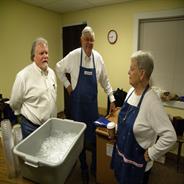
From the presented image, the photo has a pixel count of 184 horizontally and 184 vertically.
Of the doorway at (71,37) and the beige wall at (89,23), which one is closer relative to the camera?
the beige wall at (89,23)

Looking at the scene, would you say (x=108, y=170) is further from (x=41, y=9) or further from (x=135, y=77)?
(x=41, y=9)

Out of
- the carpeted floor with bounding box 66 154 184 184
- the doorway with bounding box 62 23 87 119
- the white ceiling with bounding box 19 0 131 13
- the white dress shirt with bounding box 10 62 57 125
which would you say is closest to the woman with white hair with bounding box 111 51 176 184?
the white dress shirt with bounding box 10 62 57 125

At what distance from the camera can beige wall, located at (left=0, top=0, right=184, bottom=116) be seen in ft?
9.02

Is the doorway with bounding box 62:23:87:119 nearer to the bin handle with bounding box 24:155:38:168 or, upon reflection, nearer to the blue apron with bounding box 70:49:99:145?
the blue apron with bounding box 70:49:99:145

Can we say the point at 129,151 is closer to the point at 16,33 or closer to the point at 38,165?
the point at 38,165

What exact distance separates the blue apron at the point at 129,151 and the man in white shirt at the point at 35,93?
2.08 feet

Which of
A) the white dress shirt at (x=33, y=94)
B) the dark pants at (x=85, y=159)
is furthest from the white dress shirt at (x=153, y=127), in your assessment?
the dark pants at (x=85, y=159)

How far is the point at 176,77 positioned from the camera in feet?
8.91

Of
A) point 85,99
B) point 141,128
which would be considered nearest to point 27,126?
point 85,99

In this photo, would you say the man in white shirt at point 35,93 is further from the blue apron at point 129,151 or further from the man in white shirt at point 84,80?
the blue apron at point 129,151

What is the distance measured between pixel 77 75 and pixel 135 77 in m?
0.90

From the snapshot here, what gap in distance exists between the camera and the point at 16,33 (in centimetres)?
295

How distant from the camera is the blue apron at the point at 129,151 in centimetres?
120

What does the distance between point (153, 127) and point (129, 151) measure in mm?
247
